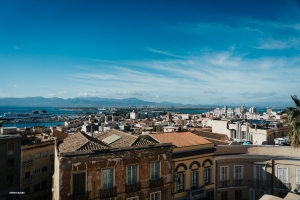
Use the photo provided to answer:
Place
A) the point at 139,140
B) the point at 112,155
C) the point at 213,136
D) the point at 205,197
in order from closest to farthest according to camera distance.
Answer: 1. the point at 112,155
2. the point at 139,140
3. the point at 205,197
4. the point at 213,136

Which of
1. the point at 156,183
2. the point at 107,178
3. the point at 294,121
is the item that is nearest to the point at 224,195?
the point at 156,183

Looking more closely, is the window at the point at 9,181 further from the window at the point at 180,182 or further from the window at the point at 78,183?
the window at the point at 180,182

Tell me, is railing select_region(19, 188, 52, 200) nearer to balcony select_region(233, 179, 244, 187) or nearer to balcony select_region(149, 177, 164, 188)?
balcony select_region(149, 177, 164, 188)

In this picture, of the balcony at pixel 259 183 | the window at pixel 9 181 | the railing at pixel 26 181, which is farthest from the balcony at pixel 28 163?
the balcony at pixel 259 183

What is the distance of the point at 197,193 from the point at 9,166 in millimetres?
16494

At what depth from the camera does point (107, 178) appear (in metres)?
14.0

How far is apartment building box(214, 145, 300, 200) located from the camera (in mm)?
18562

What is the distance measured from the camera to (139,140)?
15727 mm

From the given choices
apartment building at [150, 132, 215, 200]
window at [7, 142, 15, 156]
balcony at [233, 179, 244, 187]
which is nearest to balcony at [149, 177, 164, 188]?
apartment building at [150, 132, 215, 200]

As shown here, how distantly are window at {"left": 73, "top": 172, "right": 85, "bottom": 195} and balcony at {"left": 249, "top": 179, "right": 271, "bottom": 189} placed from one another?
13304 mm

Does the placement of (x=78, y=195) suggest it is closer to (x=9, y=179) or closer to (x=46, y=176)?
(x=9, y=179)

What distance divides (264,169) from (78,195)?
14273 mm

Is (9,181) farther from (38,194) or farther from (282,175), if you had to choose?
(282,175)

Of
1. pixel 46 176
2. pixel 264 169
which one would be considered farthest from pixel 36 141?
pixel 264 169
